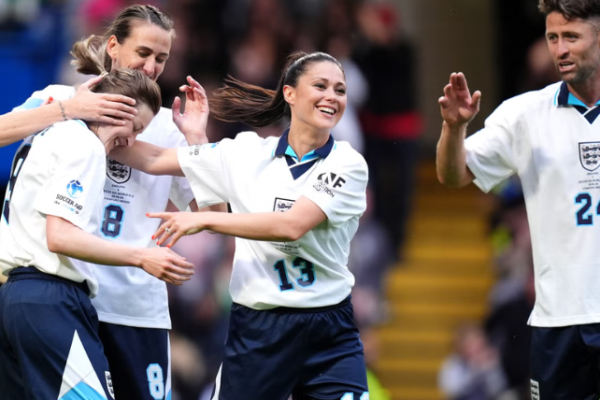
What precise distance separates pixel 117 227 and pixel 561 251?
2113 mm

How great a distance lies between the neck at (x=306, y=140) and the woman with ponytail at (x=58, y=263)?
0.82 meters

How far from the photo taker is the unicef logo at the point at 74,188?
509 centimetres

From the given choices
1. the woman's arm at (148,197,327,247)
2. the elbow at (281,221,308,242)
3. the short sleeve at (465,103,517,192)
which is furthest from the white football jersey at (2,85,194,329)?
the short sleeve at (465,103,517,192)

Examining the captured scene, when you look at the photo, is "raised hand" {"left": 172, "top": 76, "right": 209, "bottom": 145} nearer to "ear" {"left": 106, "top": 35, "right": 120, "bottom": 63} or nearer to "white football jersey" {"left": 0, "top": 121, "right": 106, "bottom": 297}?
"ear" {"left": 106, "top": 35, "right": 120, "bottom": 63}

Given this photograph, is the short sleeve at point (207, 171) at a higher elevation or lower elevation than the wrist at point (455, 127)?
lower

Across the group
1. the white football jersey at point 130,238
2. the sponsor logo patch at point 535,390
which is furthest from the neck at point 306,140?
the sponsor logo patch at point 535,390

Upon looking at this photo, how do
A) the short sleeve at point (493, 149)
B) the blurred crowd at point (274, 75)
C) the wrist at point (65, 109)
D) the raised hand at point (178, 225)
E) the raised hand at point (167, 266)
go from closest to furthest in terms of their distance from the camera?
the raised hand at point (167, 266), the raised hand at point (178, 225), the wrist at point (65, 109), the short sleeve at point (493, 149), the blurred crowd at point (274, 75)

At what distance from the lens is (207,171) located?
5652mm

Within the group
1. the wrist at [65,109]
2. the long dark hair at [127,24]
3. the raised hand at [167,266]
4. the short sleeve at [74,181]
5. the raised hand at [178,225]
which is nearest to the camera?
the raised hand at [167,266]

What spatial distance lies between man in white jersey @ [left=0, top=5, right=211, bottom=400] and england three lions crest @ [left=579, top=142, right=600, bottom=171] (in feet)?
6.49

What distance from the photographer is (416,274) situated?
42.4 feet

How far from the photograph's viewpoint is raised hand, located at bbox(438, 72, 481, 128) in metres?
5.66

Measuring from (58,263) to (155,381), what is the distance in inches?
36.7

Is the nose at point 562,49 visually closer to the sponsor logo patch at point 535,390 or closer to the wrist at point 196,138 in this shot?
the sponsor logo patch at point 535,390
